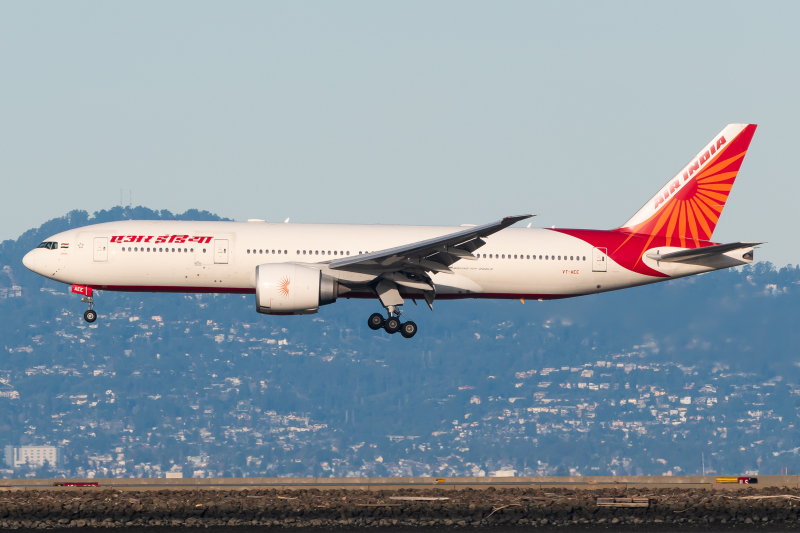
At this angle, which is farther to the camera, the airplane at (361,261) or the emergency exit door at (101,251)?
the emergency exit door at (101,251)

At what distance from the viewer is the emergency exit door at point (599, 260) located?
47500mm

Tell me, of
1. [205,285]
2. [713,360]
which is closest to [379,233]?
[205,285]

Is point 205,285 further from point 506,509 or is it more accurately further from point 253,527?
point 506,509

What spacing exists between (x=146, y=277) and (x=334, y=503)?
40.1ft

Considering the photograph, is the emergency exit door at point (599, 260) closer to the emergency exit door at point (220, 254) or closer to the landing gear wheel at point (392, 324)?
the landing gear wheel at point (392, 324)

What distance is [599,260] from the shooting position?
4753cm

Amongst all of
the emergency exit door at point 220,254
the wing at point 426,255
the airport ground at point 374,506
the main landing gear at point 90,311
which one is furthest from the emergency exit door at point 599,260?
the main landing gear at point 90,311

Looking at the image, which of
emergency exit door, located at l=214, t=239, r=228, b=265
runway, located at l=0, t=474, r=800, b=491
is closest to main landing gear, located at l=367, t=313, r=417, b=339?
runway, located at l=0, t=474, r=800, b=491

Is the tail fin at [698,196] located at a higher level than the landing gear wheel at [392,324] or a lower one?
higher

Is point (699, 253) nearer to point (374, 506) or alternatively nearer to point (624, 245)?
point (624, 245)

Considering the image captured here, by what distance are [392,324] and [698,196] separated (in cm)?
1584

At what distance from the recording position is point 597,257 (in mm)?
47531

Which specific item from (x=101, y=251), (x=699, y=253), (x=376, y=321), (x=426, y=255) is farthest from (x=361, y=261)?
(x=699, y=253)

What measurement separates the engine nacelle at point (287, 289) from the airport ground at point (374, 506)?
7219 millimetres
